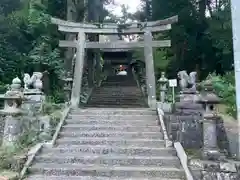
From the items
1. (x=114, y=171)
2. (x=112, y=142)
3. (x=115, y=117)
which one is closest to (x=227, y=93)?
(x=115, y=117)

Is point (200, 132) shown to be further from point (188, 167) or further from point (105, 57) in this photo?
point (105, 57)

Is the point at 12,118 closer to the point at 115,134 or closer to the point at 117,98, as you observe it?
the point at 115,134

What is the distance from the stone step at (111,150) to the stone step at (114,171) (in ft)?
2.30

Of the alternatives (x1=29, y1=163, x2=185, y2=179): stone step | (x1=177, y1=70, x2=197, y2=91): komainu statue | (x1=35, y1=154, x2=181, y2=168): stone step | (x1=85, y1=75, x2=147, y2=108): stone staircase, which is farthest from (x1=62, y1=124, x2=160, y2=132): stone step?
(x1=85, y1=75, x2=147, y2=108): stone staircase

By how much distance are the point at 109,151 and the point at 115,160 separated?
557mm

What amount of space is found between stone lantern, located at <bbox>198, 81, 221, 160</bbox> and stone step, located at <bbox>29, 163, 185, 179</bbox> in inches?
27.7

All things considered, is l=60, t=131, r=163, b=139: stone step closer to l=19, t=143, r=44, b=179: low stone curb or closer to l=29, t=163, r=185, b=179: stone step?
l=19, t=143, r=44, b=179: low stone curb

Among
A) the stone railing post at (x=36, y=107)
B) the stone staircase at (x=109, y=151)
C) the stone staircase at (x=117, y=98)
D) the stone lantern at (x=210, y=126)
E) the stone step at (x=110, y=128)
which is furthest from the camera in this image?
the stone staircase at (x=117, y=98)

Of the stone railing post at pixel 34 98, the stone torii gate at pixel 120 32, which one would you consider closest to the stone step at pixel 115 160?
the stone railing post at pixel 34 98

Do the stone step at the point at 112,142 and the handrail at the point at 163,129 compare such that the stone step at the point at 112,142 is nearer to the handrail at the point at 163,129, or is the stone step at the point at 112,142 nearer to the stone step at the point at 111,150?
the handrail at the point at 163,129

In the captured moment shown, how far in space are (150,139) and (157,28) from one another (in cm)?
508

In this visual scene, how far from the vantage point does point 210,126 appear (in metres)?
6.37

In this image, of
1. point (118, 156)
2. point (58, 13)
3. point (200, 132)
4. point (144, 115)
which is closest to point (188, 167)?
point (118, 156)

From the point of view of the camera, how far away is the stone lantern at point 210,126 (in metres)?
6.05
